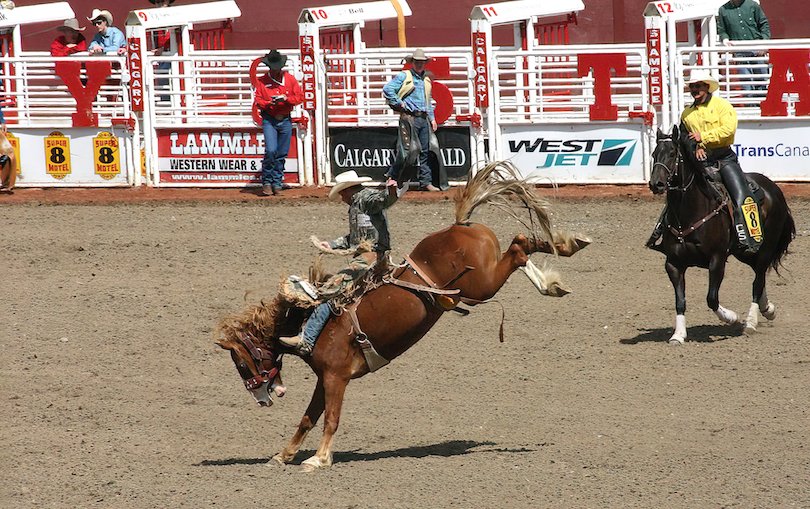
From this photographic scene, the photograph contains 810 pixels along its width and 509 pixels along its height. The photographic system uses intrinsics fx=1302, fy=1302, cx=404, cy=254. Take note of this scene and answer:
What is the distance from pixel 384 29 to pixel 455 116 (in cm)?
693

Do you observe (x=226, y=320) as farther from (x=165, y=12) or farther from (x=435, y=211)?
(x=165, y=12)

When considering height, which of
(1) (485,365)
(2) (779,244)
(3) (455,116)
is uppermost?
(3) (455,116)

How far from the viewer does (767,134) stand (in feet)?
53.8

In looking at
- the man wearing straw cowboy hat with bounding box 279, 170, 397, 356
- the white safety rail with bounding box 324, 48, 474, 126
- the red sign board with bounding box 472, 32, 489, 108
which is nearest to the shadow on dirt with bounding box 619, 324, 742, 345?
the man wearing straw cowboy hat with bounding box 279, 170, 397, 356

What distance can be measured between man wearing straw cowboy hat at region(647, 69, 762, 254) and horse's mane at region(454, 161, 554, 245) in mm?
2953

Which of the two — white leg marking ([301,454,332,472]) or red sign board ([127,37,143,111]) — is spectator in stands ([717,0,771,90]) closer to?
red sign board ([127,37,143,111])

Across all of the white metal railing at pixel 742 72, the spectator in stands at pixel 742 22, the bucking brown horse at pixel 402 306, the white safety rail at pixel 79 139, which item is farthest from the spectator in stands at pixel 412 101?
the bucking brown horse at pixel 402 306

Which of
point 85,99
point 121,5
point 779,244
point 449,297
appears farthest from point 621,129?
point 121,5

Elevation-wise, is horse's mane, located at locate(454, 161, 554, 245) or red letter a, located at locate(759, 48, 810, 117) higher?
red letter a, located at locate(759, 48, 810, 117)

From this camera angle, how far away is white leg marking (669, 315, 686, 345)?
10.3 m

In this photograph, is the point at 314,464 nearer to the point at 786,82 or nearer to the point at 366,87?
the point at 786,82

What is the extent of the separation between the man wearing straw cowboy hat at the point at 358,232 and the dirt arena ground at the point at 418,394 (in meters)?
0.78

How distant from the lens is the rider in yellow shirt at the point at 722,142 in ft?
34.2

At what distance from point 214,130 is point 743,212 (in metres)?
8.98
